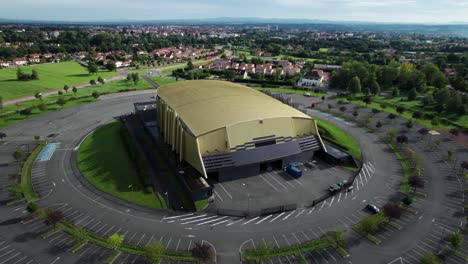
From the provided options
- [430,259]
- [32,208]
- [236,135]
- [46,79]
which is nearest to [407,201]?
[430,259]

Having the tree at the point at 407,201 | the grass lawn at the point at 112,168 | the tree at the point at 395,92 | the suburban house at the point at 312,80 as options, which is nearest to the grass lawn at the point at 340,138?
the tree at the point at 407,201

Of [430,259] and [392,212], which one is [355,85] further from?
[430,259]

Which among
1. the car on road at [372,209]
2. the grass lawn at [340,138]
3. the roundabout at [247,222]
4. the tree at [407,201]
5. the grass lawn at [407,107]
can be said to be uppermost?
the grass lawn at [407,107]

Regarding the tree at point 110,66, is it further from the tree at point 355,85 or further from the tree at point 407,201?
the tree at point 407,201

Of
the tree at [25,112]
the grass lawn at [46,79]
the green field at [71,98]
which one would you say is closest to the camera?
the green field at [71,98]

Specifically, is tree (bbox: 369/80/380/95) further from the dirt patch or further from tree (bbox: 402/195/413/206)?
tree (bbox: 402/195/413/206)

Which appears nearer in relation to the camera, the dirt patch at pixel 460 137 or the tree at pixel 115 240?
the tree at pixel 115 240

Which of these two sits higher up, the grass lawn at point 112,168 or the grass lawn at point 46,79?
the grass lawn at point 46,79

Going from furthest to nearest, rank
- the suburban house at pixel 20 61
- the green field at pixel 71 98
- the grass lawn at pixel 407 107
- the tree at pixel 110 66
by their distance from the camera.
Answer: the suburban house at pixel 20 61 → the tree at pixel 110 66 → the grass lawn at pixel 407 107 → the green field at pixel 71 98

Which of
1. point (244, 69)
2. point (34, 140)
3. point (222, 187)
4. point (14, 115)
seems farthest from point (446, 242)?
point (244, 69)
